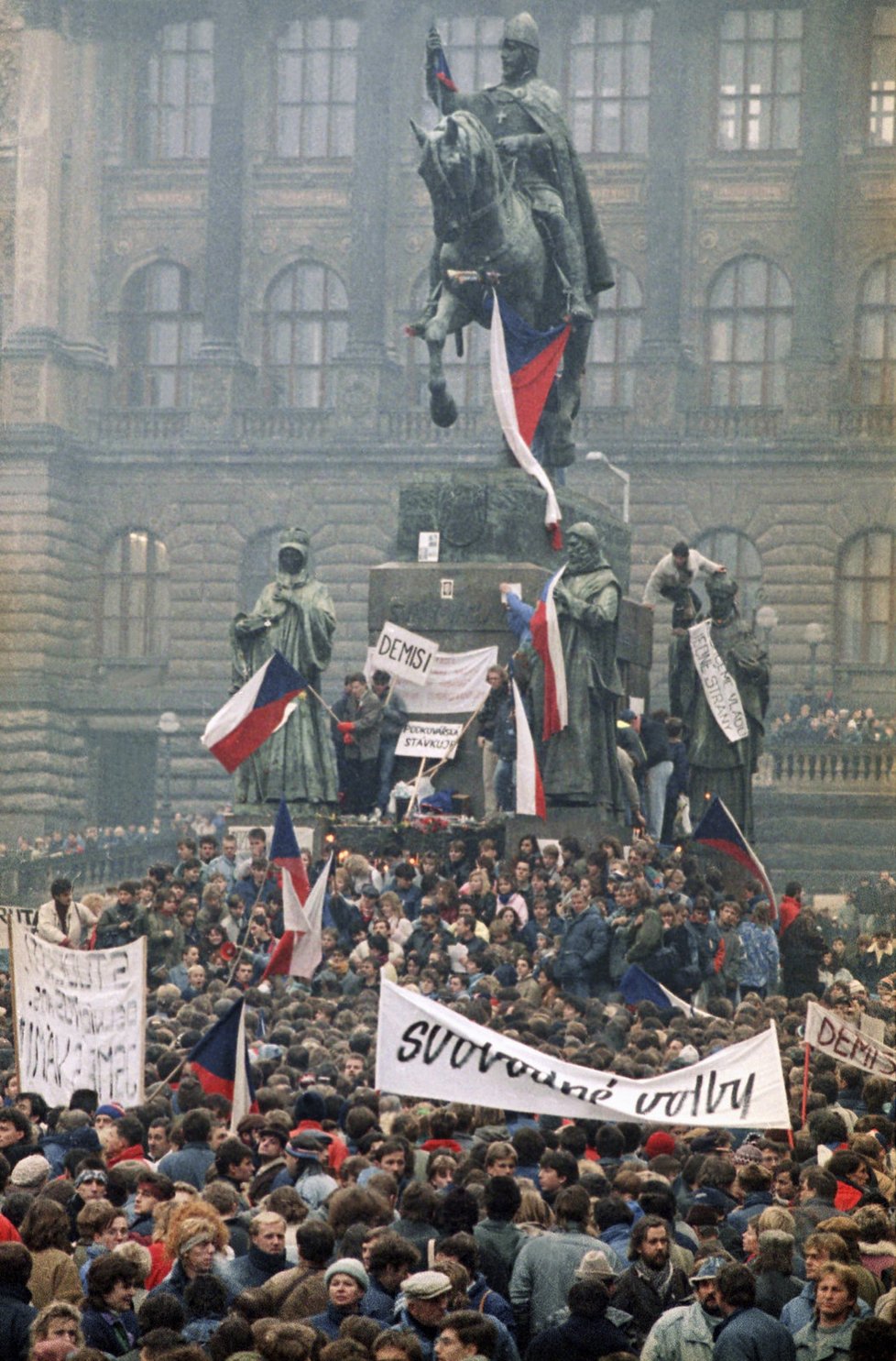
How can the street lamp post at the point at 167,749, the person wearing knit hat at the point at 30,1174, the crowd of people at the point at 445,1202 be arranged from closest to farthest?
the crowd of people at the point at 445,1202 → the person wearing knit hat at the point at 30,1174 → the street lamp post at the point at 167,749

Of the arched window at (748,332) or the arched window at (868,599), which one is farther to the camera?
the arched window at (748,332)

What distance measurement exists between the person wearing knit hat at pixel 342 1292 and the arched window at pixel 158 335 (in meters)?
57.1

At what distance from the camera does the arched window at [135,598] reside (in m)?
64.8

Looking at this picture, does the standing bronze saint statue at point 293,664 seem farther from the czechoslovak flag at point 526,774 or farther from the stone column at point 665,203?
the stone column at point 665,203

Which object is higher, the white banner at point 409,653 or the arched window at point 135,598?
the arched window at point 135,598

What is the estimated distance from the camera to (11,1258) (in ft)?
34.9

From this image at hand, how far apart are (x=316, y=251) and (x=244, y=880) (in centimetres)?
4414

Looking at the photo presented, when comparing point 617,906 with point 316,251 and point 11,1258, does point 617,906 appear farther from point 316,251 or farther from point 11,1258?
point 316,251

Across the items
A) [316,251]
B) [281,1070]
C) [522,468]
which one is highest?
[316,251]

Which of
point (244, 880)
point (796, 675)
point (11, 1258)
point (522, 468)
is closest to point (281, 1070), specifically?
point (11, 1258)

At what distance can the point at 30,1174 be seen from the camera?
41.7 ft

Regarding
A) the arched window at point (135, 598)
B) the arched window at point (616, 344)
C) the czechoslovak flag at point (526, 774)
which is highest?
the arched window at point (616, 344)

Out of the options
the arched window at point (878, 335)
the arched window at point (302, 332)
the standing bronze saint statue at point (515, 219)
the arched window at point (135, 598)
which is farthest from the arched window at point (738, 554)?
the standing bronze saint statue at point (515, 219)

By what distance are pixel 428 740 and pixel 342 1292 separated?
16276 millimetres
